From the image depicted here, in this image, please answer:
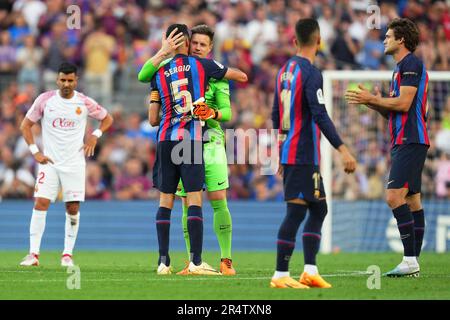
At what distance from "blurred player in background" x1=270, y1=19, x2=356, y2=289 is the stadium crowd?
10548 millimetres

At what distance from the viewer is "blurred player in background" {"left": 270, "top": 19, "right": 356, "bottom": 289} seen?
29.4 ft

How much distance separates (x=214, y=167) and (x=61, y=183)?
8.89 feet

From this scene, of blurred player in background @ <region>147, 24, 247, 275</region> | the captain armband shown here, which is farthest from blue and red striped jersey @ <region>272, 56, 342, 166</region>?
the captain armband

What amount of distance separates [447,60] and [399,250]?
498 cm

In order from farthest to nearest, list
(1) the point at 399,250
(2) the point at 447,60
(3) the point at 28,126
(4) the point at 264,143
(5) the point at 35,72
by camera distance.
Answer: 1. (5) the point at 35,72
2. (2) the point at 447,60
3. (4) the point at 264,143
4. (1) the point at 399,250
5. (3) the point at 28,126

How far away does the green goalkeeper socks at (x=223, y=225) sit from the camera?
1111 centimetres

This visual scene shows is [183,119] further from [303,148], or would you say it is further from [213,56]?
[213,56]

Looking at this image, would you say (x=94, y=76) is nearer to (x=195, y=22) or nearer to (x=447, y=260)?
(x=195, y=22)

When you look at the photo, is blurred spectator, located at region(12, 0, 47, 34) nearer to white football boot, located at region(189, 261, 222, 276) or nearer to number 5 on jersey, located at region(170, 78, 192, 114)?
number 5 on jersey, located at region(170, 78, 192, 114)

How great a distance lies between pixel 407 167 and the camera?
424 inches

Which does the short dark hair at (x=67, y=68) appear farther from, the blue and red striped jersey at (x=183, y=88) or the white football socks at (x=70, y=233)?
the blue and red striped jersey at (x=183, y=88)

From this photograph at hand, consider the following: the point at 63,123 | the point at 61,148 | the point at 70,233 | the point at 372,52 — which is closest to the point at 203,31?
the point at 63,123

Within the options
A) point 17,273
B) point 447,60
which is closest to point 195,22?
point 447,60
